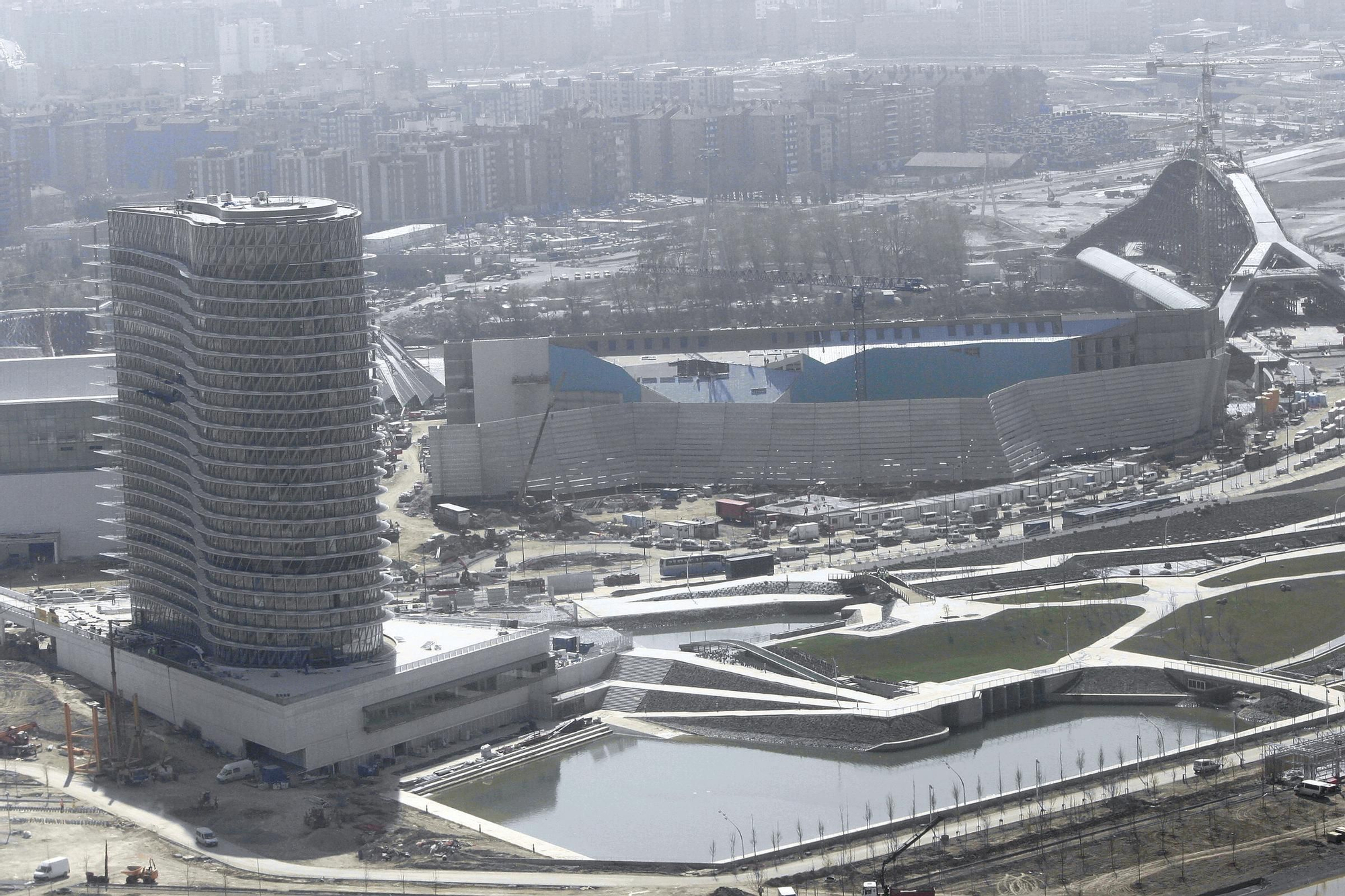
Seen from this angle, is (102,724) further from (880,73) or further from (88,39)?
(88,39)

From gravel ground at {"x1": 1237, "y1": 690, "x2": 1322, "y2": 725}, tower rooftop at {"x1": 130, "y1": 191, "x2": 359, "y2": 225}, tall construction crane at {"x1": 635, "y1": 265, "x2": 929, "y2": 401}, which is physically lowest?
gravel ground at {"x1": 1237, "y1": 690, "x2": 1322, "y2": 725}

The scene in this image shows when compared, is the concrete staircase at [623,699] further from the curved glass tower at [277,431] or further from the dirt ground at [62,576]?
the dirt ground at [62,576]

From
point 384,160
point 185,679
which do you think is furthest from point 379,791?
point 384,160

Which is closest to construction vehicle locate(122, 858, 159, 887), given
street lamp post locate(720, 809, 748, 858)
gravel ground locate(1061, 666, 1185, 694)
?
street lamp post locate(720, 809, 748, 858)

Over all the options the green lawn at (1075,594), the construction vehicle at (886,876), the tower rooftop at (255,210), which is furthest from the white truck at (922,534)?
the construction vehicle at (886,876)

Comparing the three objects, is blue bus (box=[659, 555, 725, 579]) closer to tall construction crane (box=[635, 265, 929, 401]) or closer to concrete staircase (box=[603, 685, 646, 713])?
concrete staircase (box=[603, 685, 646, 713])
